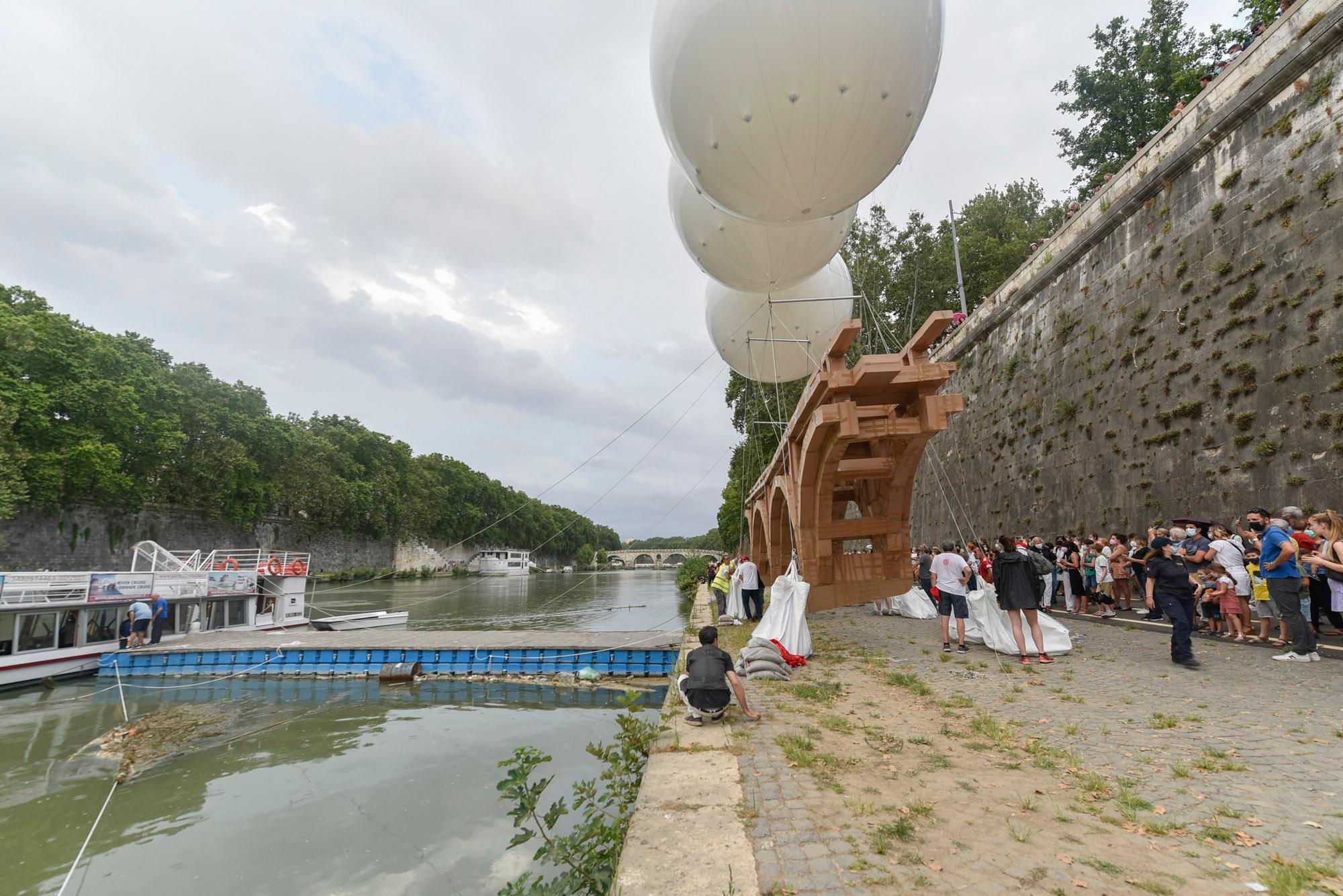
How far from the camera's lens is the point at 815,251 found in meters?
8.22

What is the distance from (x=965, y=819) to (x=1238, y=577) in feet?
23.3

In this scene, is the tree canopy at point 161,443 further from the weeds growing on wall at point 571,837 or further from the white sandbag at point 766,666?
the weeds growing on wall at point 571,837

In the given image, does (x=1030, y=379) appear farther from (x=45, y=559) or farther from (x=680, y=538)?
(x=680, y=538)

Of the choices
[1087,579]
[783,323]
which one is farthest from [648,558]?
[783,323]

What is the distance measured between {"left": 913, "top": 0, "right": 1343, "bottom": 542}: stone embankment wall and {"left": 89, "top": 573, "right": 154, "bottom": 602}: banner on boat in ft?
73.5

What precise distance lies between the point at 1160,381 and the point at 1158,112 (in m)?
15.4

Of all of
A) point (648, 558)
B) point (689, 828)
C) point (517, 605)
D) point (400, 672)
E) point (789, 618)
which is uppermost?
point (789, 618)

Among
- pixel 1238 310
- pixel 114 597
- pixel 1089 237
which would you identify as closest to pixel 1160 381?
pixel 1238 310

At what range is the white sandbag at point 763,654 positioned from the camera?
7098 millimetres

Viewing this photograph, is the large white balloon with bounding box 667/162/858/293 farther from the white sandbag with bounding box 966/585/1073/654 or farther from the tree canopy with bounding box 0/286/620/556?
the tree canopy with bounding box 0/286/620/556

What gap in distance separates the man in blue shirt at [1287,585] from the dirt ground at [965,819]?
11.4 ft

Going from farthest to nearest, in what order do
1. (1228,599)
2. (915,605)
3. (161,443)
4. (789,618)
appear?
1. (161,443)
2. (915,605)
3. (789,618)
4. (1228,599)

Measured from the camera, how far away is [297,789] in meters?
7.74

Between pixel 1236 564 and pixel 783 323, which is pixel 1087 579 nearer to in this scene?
pixel 1236 564
